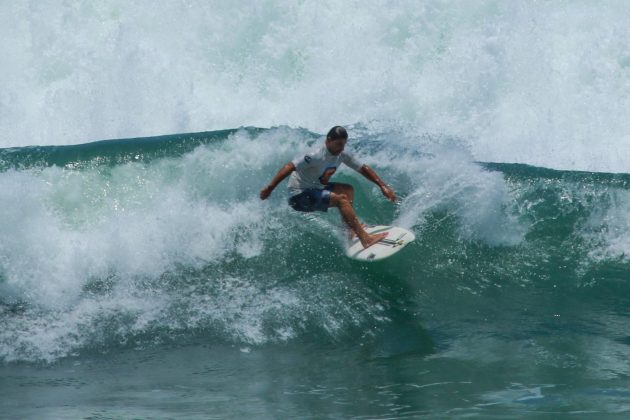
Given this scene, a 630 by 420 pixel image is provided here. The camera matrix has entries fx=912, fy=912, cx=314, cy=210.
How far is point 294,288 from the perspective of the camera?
908cm

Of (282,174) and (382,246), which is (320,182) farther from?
(382,246)

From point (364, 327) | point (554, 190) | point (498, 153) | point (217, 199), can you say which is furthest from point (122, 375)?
point (498, 153)

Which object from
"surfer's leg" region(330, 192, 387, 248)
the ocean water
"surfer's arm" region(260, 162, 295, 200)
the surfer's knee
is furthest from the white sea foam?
"surfer's arm" region(260, 162, 295, 200)

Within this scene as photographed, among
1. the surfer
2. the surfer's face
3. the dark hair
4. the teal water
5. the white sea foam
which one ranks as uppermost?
the white sea foam

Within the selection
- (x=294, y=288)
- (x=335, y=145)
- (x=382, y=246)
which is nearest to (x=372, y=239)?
(x=382, y=246)

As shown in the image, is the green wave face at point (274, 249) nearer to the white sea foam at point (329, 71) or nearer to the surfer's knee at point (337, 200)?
the surfer's knee at point (337, 200)

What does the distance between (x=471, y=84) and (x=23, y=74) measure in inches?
296

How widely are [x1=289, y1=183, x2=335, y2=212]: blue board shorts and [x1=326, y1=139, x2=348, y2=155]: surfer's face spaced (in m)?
0.42

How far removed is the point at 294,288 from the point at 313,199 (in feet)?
3.14

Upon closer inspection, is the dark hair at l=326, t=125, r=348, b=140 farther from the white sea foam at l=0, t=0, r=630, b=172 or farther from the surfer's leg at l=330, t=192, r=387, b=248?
the white sea foam at l=0, t=0, r=630, b=172

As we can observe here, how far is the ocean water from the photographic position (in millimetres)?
7219

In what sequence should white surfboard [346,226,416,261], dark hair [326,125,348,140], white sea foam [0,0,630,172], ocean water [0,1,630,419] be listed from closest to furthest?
1. ocean water [0,1,630,419]
2. dark hair [326,125,348,140]
3. white surfboard [346,226,416,261]
4. white sea foam [0,0,630,172]

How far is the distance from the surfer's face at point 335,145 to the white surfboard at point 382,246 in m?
1.04

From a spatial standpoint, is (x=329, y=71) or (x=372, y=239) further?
(x=329, y=71)
